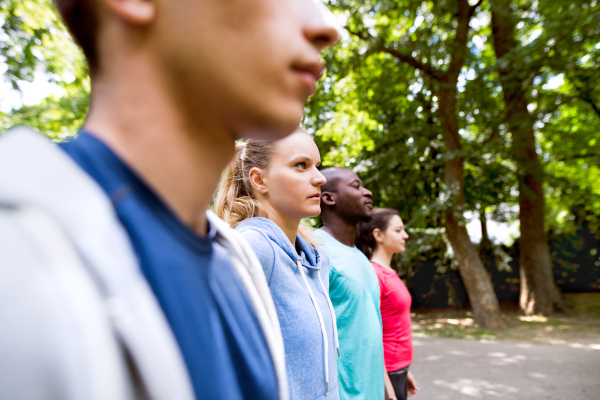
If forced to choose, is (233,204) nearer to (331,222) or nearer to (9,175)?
(331,222)

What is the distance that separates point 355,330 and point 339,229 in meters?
0.82

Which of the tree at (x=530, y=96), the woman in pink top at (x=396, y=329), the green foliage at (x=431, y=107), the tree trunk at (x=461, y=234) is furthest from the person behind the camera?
the tree trunk at (x=461, y=234)

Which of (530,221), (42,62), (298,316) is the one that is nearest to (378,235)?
(298,316)

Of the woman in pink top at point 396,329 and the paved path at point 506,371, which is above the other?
the woman in pink top at point 396,329

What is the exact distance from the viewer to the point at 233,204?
1.92m

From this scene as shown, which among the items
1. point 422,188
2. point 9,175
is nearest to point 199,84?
point 9,175

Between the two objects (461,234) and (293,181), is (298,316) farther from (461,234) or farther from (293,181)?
(461,234)

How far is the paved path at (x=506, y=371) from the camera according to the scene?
5117 mm

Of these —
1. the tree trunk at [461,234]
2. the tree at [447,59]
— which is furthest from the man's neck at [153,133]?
the tree trunk at [461,234]

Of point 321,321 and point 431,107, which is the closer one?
point 321,321

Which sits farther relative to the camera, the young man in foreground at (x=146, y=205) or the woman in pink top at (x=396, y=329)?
the woman in pink top at (x=396, y=329)

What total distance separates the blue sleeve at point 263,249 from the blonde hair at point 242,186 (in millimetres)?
327

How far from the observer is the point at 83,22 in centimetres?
61

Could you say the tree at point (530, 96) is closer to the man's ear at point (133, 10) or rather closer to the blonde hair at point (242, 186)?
the blonde hair at point (242, 186)
